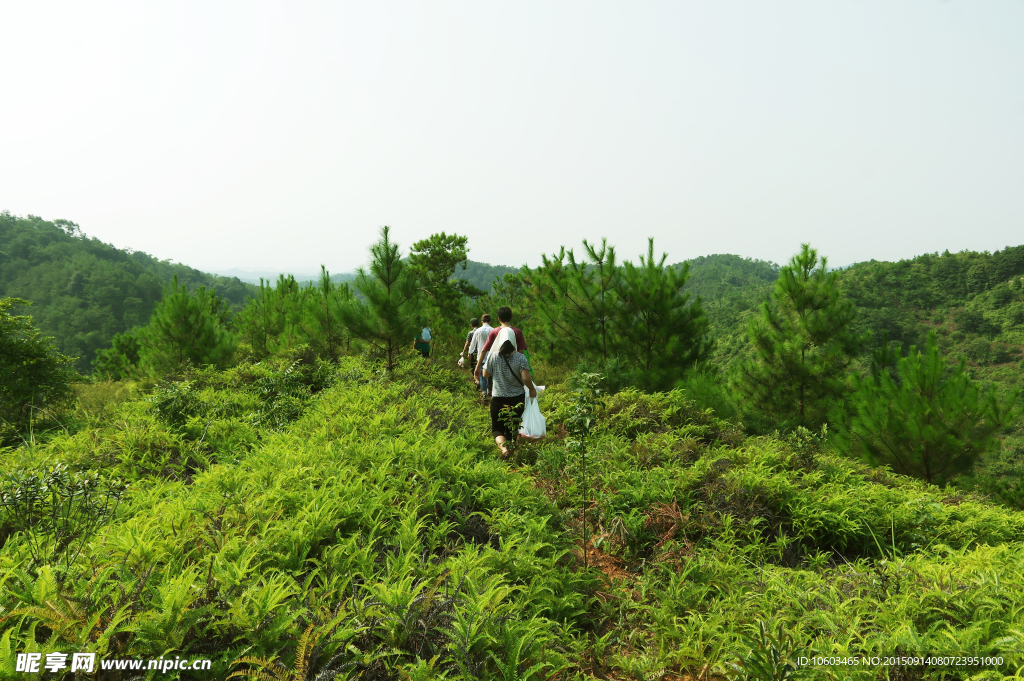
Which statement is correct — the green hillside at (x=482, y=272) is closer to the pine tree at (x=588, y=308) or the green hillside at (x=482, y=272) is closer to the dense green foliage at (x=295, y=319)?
the dense green foliage at (x=295, y=319)

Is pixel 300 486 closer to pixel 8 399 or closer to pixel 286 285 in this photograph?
pixel 8 399

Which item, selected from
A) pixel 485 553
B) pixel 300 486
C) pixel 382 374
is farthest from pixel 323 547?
pixel 382 374

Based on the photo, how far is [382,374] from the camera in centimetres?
885

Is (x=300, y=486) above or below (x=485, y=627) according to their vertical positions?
above

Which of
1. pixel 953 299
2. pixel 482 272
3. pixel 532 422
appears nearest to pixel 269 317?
pixel 532 422

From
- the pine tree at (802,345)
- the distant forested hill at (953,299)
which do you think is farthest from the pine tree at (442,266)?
A: the distant forested hill at (953,299)

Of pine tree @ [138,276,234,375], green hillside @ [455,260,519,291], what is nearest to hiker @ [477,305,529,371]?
pine tree @ [138,276,234,375]

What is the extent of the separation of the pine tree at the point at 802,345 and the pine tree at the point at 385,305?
782 centimetres

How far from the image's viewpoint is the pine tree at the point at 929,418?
6.22 meters

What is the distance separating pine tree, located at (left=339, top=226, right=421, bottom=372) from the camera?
35.2ft

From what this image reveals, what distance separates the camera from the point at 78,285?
157 feet

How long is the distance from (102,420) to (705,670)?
7.07 m

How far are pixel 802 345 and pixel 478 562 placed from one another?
8.79m

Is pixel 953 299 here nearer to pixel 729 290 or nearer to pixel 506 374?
pixel 729 290
